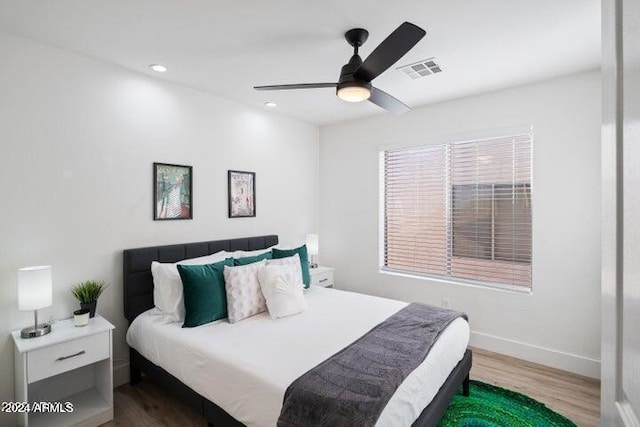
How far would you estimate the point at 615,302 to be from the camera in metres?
0.64

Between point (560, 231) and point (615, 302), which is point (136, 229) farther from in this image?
point (560, 231)

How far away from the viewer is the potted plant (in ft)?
8.11

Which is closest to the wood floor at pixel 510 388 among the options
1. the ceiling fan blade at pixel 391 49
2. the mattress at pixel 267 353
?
the mattress at pixel 267 353

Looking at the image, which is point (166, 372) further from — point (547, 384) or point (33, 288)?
point (547, 384)

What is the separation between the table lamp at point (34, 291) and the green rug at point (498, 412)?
2.86m

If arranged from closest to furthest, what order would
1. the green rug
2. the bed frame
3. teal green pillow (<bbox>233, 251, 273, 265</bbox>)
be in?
1. the bed frame
2. the green rug
3. teal green pillow (<bbox>233, 251, 273, 265</bbox>)

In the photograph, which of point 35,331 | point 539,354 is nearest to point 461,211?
point 539,354

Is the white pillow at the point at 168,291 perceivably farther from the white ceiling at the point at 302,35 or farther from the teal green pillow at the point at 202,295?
the white ceiling at the point at 302,35

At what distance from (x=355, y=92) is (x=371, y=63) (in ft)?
0.83

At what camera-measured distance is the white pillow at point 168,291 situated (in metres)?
2.57

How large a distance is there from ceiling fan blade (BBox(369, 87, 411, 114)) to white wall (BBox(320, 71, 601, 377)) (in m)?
1.34

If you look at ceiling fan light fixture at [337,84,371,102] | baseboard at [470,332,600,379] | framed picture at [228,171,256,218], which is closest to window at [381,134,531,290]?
baseboard at [470,332,600,379]

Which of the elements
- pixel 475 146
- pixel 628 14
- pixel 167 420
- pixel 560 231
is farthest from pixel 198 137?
pixel 560 231

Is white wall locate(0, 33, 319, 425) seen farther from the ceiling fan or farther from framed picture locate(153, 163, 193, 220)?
the ceiling fan
